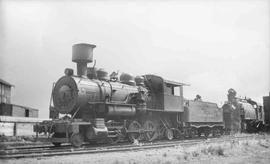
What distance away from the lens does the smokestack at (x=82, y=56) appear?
14219 mm

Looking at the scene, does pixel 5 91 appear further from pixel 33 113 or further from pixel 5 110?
pixel 5 110

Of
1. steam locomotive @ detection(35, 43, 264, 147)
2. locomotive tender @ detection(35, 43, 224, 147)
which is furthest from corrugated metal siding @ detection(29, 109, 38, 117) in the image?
locomotive tender @ detection(35, 43, 224, 147)

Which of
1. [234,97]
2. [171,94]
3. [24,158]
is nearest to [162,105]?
[171,94]

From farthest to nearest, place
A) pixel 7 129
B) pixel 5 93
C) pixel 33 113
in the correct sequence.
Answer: pixel 5 93
pixel 33 113
pixel 7 129

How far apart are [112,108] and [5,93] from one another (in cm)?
3486

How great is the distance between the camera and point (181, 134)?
19.2 metres

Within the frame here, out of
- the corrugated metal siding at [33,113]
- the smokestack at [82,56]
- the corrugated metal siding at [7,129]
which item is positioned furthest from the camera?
the corrugated metal siding at [33,113]

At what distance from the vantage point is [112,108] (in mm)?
14141

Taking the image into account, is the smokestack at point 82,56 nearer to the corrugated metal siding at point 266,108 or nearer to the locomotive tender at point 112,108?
the locomotive tender at point 112,108

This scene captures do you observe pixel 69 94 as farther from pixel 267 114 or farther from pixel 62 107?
pixel 267 114

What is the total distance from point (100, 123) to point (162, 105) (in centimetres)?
539

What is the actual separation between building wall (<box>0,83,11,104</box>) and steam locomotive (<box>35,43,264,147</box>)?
1217 inches

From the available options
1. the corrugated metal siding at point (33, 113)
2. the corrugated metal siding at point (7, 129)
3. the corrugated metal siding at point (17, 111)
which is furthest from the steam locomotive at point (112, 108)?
the corrugated metal siding at point (33, 113)

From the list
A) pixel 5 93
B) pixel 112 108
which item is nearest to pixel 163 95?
pixel 112 108
